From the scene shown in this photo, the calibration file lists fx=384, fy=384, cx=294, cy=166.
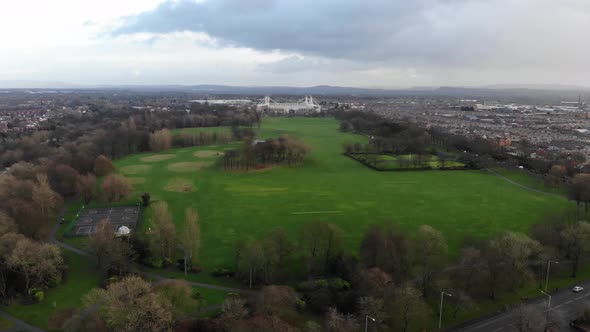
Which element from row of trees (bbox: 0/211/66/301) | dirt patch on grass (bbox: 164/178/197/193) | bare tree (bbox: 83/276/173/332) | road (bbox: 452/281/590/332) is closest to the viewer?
bare tree (bbox: 83/276/173/332)

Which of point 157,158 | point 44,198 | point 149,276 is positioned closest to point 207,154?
point 157,158

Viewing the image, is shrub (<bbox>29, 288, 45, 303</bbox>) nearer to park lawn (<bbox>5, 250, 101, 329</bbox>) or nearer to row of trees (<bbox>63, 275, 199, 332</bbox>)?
park lawn (<bbox>5, 250, 101, 329</bbox>)

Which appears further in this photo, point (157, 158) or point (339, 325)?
point (157, 158)

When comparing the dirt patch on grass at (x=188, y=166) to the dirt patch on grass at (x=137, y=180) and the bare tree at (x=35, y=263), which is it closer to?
the dirt patch on grass at (x=137, y=180)

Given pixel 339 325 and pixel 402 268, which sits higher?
pixel 339 325

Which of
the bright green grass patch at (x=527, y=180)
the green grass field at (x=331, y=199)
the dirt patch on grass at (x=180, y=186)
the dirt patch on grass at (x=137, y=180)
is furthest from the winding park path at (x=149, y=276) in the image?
the bright green grass patch at (x=527, y=180)

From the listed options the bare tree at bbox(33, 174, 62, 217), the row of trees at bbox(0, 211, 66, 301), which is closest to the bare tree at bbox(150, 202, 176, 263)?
the row of trees at bbox(0, 211, 66, 301)

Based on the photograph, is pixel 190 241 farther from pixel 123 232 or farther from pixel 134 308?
pixel 134 308
